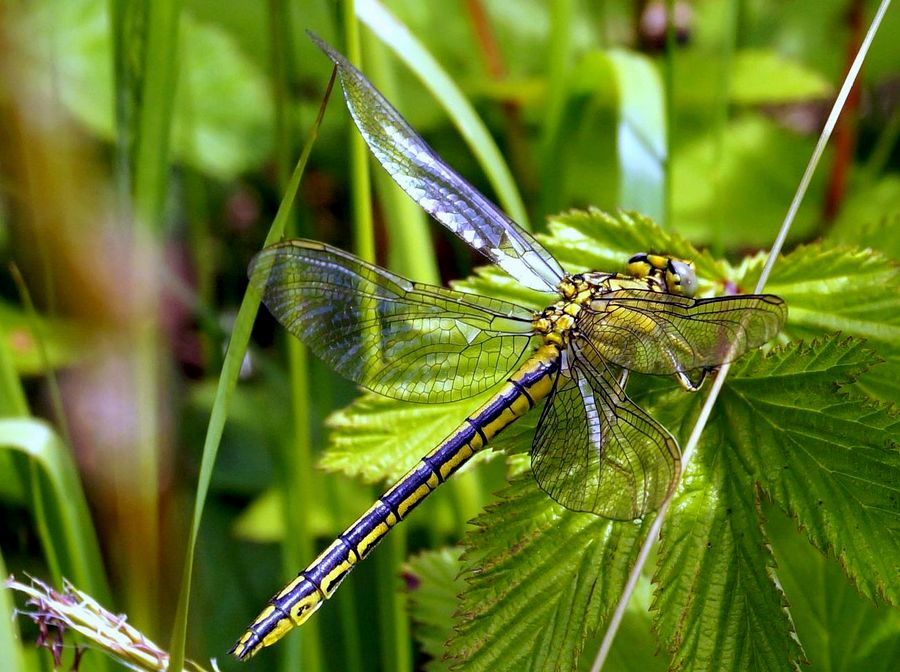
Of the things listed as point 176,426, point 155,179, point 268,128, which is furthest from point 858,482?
point 268,128

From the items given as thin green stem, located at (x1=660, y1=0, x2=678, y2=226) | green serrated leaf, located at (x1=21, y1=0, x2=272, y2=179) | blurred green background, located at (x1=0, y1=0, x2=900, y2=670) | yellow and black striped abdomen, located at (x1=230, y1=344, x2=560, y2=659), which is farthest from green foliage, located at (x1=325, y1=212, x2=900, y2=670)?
green serrated leaf, located at (x1=21, y1=0, x2=272, y2=179)

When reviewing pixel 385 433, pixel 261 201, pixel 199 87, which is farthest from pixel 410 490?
pixel 261 201

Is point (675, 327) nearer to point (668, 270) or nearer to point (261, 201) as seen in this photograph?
point (668, 270)

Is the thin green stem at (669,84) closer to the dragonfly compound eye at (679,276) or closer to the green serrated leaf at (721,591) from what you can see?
the dragonfly compound eye at (679,276)

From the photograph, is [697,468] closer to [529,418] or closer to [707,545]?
[707,545]

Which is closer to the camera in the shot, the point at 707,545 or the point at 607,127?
the point at 707,545

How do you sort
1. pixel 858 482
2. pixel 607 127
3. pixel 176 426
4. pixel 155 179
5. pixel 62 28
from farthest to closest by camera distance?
pixel 607 127 < pixel 62 28 < pixel 176 426 < pixel 155 179 < pixel 858 482
